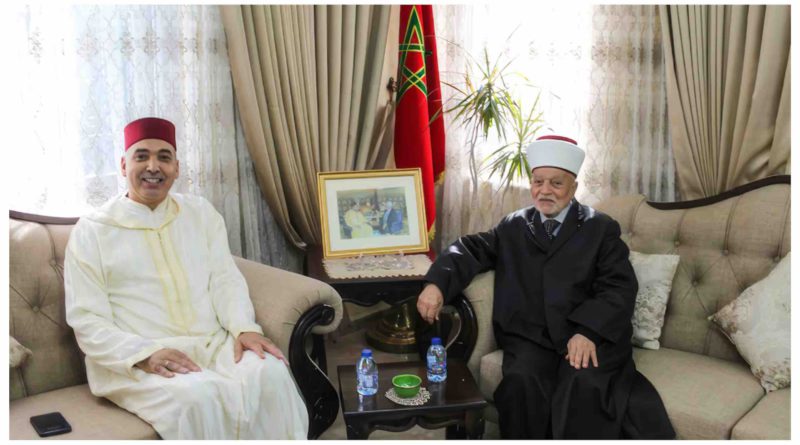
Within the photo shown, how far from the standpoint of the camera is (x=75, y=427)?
2.06 meters

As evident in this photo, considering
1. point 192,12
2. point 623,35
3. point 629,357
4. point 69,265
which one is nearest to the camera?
point 69,265

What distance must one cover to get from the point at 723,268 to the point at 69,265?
89.1 inches

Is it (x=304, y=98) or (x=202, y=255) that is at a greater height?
(x=304, y=98)

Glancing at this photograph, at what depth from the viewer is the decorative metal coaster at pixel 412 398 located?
87.7 inches

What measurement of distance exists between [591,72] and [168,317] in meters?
2.30

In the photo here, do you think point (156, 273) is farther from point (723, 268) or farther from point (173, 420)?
point (723, 268)

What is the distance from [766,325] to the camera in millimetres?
2482

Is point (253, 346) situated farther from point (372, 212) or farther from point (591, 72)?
point (591, 72)

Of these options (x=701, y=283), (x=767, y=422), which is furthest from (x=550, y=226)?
(x=767, y=422)

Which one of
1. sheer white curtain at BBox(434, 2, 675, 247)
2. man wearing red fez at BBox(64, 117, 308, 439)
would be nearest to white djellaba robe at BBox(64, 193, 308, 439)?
man wearing red fez at BBox(64, 117, 308, 439)

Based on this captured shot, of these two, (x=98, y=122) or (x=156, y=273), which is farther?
(x=98, y=122)

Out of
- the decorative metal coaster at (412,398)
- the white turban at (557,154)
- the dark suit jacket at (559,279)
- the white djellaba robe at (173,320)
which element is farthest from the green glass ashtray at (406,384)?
the white turban at (557,154)

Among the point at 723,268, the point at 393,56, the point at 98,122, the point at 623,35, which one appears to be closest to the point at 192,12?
the point at 98,122

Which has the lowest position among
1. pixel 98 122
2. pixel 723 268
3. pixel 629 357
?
pixel 629 357
